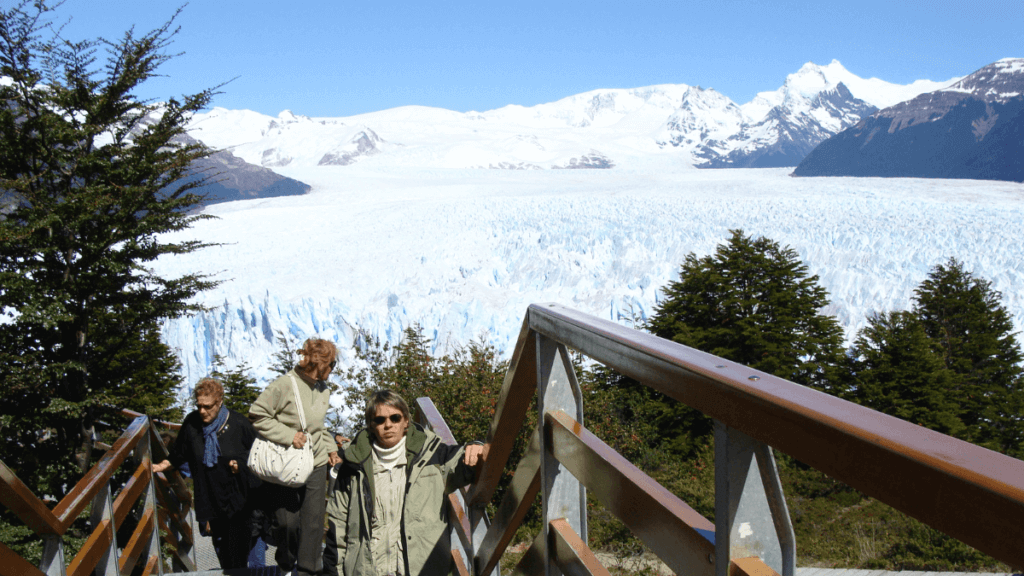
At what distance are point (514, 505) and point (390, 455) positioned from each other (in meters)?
0.78

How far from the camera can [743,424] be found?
2.32 ft

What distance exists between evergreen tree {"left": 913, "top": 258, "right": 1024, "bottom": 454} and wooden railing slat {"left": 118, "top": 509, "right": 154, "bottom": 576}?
1708cm

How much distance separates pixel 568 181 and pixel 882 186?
78.1 ft

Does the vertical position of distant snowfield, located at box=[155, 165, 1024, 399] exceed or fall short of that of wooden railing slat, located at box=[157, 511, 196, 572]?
it falls short

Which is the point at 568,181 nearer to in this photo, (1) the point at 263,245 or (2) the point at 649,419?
Result: (1) the point at 263,245

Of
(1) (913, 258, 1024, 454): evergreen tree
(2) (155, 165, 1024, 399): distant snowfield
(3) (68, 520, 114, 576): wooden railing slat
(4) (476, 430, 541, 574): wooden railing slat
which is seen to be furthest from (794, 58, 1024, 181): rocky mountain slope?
(3) (68, 520, 114, 576): wooden railing slat

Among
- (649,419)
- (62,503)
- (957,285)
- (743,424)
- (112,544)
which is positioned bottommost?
(649,419)

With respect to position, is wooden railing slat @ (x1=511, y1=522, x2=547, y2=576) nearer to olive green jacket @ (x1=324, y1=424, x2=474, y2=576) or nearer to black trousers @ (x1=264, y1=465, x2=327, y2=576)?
olive green jacket @ (x1=324, y1=424, x2=474, y2=576)

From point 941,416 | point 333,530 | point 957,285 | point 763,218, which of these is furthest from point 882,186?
point 333,530

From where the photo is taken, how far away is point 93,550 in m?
2.19

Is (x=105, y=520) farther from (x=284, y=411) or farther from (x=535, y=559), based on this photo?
(x=535, y=559)

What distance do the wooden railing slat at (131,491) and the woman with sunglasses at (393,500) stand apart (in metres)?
0.83

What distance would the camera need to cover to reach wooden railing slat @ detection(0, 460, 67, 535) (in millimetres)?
1590

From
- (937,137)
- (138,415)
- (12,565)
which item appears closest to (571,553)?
(12,565)
